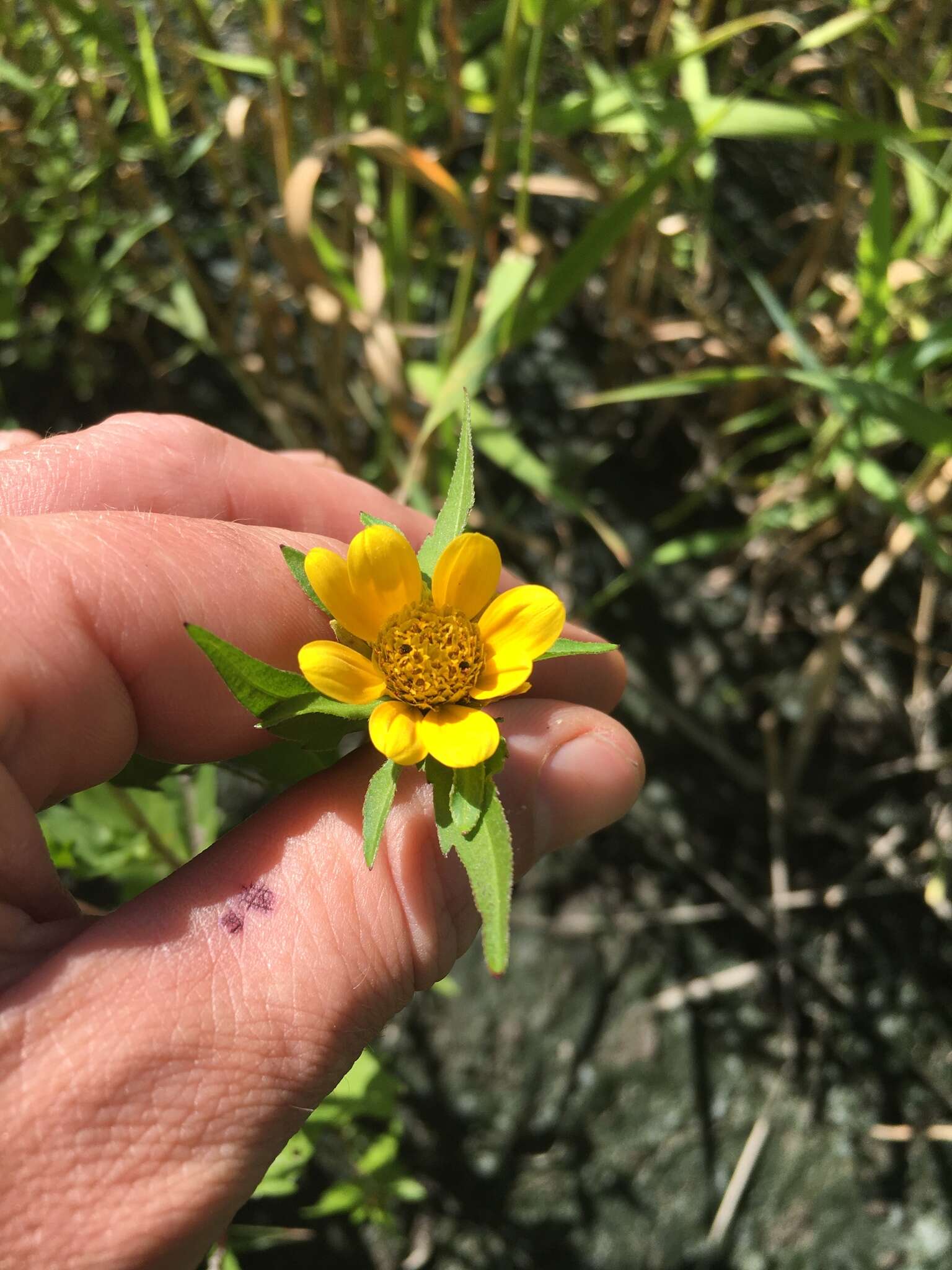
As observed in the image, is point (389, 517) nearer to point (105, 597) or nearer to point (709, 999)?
point (105, 597)

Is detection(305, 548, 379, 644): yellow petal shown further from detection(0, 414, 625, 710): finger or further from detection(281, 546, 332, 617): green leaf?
detection(0, 414, 625, 710): finger

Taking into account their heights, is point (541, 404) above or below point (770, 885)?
above

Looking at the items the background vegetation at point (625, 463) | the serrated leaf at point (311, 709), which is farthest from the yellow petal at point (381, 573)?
the background vegetation at point (625, 463)

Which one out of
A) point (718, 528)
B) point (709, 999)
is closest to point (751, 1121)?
point (709, 999)

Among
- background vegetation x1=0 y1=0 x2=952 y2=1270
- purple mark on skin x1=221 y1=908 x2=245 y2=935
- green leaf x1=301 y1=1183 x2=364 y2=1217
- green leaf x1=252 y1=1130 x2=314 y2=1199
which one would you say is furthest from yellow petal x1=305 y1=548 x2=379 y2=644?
green leaf x1=301 y1=1183 x2=364 y2=1217

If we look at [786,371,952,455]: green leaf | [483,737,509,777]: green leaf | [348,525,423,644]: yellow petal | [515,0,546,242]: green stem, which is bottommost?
[786,371,952,455]: green leaf
